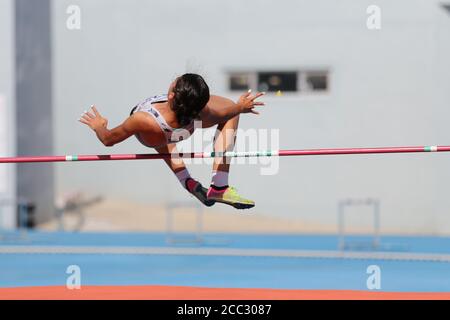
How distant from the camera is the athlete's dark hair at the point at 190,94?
6.84 metres

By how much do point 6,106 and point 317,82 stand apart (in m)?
5.21

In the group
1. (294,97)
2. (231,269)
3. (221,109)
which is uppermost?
(294,97)

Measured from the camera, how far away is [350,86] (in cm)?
1573

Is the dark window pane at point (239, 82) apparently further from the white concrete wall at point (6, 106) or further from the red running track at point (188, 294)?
the red running track at point (188, 294)

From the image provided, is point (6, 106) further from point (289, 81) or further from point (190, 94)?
point (190, 94)

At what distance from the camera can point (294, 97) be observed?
16125 millimetres

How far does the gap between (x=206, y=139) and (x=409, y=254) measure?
4.39 m

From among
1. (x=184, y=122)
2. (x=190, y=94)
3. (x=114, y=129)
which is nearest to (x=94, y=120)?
(x=114, y=129)

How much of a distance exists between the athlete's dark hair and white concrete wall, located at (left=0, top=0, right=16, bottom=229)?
29.6 ft

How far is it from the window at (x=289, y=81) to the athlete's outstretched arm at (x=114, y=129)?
9004 mm

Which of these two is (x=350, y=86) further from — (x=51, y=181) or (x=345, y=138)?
(x=51, y=181)

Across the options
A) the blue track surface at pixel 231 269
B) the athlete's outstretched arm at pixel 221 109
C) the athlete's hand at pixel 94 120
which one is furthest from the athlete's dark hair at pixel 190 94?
the blue track surface at pixel 231 269

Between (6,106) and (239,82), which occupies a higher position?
(239,82)

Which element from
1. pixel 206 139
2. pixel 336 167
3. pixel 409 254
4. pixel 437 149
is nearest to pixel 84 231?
pixel 206 139
